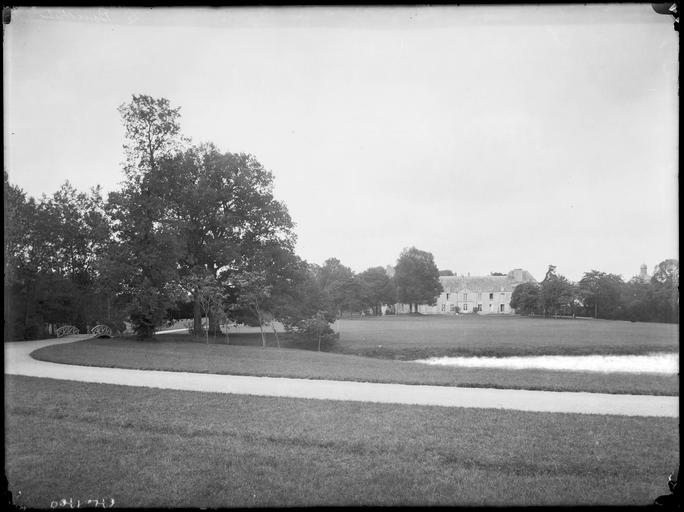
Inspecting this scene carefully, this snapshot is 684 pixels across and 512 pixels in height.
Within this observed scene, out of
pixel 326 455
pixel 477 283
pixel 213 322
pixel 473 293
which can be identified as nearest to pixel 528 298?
pixel 213 322

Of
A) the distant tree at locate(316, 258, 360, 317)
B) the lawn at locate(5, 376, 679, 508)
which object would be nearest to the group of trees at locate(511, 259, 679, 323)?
the distant tree at locate(316, 258, 360, 317)

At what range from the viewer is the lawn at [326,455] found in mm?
4398

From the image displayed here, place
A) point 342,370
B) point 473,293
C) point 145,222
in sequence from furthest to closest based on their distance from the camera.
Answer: point 473,293, point 145,222, point 342,370

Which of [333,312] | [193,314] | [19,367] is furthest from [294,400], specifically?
[193,314]

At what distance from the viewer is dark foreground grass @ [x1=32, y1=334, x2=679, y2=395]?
9750 mm

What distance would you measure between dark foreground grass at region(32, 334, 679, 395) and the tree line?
3874 millimetres

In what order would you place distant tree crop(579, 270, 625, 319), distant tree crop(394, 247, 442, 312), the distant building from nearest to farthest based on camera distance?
distant tree crop(579, 270, 625, 319)
distant tree crop(394, 247, 442, 312)
the distant building

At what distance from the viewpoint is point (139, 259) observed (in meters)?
18.8

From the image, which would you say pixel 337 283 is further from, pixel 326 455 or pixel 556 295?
pixel 326 455

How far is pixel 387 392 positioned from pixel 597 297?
885 inches

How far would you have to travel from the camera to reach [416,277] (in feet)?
101

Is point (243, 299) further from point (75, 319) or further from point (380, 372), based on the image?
point (75, 319)

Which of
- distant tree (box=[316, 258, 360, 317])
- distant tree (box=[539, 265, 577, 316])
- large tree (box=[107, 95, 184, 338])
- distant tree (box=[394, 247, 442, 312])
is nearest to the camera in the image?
large tree (box=[107, 95, 184, 338])

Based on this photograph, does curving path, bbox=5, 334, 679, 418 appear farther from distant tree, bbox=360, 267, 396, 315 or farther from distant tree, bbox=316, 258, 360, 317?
distant tree, bbox=360, 267, 396, 315
